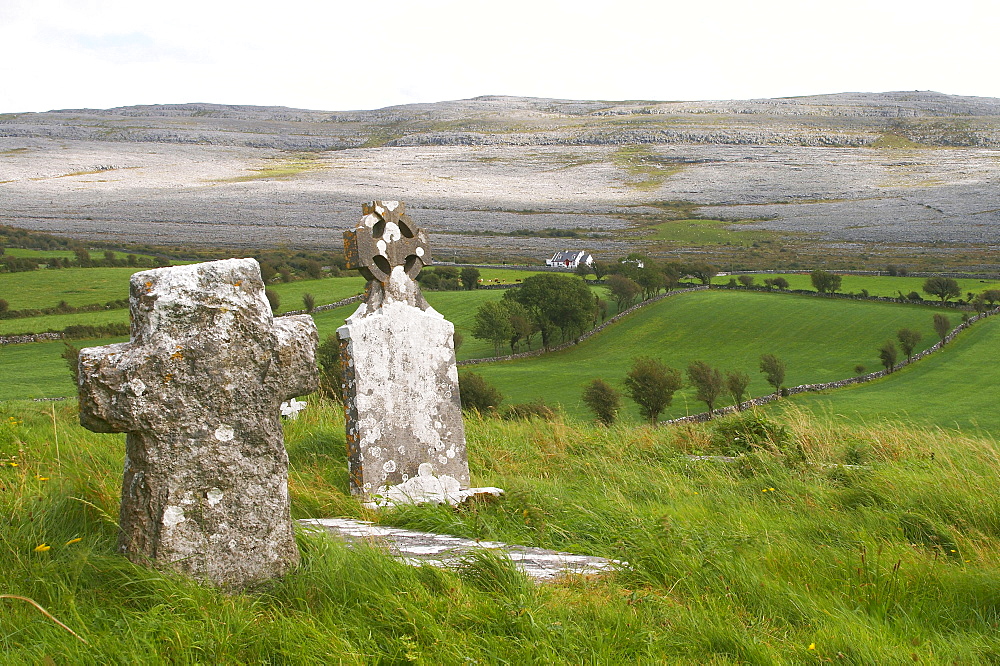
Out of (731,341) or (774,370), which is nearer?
(774,370)

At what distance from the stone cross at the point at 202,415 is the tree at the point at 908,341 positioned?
68.5 meters

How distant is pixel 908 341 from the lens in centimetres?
6388

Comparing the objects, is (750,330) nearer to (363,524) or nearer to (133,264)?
(133,264)

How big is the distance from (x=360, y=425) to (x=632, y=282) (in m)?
84.4

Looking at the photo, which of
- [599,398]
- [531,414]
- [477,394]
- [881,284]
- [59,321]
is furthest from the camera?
[881,284]

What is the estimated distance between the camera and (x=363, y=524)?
554 cm

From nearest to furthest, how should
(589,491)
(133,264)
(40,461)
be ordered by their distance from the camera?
(40,461)
(589,491)
(133,264)

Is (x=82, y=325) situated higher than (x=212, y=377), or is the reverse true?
(x=212, y=377)

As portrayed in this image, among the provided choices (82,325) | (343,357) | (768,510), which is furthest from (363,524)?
(82,325)

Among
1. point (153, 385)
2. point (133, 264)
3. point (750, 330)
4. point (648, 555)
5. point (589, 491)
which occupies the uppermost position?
point (153, 385)

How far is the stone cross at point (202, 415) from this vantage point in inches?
152

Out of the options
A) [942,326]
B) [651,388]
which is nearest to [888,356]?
[942,326]

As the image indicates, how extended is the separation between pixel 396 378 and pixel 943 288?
288ft

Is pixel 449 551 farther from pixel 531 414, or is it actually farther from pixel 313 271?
pixel 313 271
